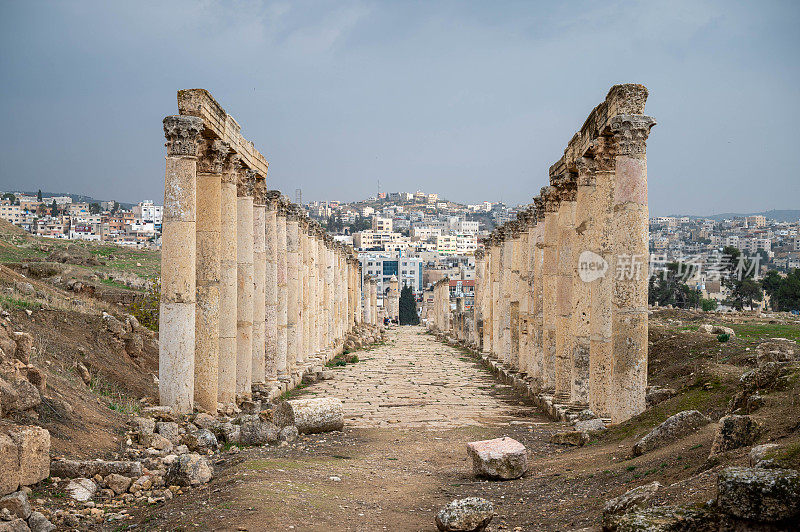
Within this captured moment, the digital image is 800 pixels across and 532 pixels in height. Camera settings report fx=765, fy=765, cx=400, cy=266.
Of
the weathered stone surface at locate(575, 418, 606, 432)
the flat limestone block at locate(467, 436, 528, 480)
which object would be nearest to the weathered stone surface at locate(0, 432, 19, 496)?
the flat limestone block at locate(467, 436, 528, 480)

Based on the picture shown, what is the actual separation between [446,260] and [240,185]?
167m

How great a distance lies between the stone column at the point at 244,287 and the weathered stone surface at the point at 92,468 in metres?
8.60

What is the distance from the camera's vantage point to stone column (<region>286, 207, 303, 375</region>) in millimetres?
25688

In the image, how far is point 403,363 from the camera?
108ft

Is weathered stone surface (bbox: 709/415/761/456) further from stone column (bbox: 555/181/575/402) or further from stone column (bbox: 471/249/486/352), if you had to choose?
stone column (bbox: 471/249/486/352)

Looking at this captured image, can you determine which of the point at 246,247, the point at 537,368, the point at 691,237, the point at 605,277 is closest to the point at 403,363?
the point at 537,368

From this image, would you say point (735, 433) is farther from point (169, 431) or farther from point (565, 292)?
point (565, 292)

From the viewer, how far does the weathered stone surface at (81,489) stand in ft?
29.1

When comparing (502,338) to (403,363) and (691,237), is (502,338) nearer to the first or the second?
(403,363)

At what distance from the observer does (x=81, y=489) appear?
9008mm

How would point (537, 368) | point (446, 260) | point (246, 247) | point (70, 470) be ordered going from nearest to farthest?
point (70, 470) < point (246, 247) < point (537, 368) < point (446, 260)

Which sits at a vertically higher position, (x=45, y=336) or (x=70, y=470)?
(x=45, y=336)

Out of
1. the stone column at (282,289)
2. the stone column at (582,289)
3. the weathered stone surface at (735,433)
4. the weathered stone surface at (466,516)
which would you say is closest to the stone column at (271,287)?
the stone column at (282,289)

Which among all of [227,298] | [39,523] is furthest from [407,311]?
[39,523]
